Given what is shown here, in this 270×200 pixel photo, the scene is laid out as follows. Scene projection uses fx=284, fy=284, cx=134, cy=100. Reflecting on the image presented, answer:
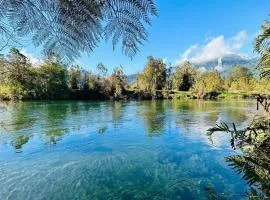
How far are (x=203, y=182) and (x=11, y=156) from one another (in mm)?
8796

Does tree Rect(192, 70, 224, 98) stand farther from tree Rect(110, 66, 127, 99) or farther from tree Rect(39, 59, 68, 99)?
tree Rect(39, 59, 68, 99)

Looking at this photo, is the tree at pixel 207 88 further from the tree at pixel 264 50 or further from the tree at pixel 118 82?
the tree at pixel 264 50

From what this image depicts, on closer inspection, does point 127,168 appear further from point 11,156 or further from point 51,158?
point 11,156

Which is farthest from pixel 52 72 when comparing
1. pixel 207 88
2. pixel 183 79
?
pixel 183 79

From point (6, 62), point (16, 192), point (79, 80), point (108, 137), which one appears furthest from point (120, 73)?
point (6, 62)

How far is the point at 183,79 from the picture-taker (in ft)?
285

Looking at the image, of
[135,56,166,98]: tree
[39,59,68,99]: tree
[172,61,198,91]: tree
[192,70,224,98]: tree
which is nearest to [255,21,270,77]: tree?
[39,59,68,99]: tree

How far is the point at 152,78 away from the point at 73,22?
76.7m

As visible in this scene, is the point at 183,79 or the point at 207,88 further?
the point at 183,79

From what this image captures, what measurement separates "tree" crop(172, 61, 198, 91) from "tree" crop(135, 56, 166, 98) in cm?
411

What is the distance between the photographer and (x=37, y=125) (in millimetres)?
22234

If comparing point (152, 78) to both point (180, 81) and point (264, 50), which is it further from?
point (264, 50)

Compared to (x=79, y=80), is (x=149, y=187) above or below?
below

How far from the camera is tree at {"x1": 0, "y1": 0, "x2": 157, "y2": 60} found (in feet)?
4.07
